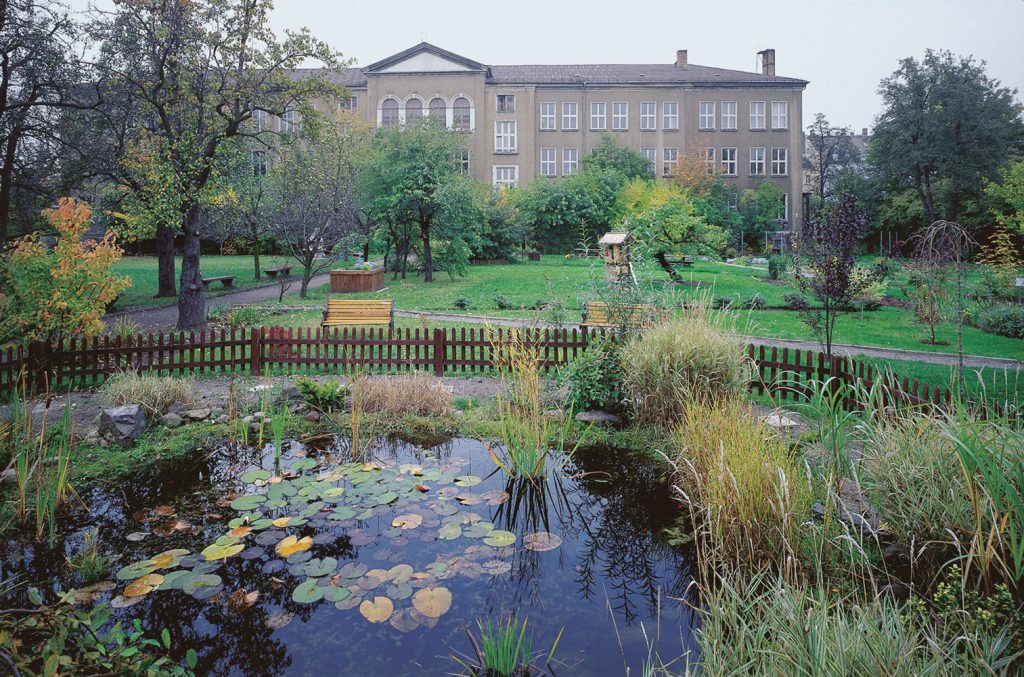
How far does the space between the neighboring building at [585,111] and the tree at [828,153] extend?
8841 millimetres

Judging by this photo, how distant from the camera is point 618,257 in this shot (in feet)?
36.2

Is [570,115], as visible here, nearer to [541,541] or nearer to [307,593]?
[541,541]

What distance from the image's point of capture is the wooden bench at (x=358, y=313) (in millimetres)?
13148

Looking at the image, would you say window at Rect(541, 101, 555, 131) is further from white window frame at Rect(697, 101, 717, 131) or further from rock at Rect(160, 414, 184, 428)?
rock at Rect(160, 414, 184, 428)

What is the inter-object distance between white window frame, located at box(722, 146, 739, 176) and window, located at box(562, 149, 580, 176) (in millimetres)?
9836

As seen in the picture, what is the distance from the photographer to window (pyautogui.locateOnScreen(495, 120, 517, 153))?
44.1 meters

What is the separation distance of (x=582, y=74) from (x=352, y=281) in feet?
98.5

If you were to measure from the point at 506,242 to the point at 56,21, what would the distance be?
21877 millimetres

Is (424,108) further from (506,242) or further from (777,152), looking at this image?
(777,152)

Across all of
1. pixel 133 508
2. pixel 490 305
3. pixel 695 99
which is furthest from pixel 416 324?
pixel 695 99

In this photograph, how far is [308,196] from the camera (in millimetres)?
20547

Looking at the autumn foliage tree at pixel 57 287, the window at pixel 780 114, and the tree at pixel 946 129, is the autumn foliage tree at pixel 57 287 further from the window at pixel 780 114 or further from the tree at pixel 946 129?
the window at pixel 780 114

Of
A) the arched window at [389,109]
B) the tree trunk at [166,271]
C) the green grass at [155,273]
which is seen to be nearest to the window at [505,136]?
the arched window at [389,109]

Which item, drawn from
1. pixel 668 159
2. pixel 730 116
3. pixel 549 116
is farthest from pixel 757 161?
pixel 549 116
